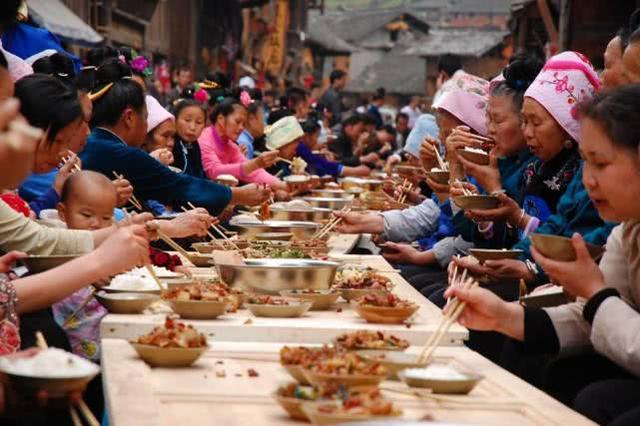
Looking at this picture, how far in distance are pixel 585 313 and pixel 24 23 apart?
5.04 meters

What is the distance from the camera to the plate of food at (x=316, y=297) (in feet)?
15.7

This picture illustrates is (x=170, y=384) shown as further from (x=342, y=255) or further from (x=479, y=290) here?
(x=342, y=255)

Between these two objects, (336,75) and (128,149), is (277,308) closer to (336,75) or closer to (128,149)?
(128,149)

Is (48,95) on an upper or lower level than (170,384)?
upper

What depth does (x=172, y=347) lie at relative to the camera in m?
3.57

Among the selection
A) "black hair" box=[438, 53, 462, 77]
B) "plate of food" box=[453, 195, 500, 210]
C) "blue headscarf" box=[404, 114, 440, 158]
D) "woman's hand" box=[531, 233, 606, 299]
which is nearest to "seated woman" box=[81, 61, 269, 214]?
"plate of food" box=[453, 195, 500, 210]

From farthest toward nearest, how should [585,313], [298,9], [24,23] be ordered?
[298,9]
[24,23]
[585,313]

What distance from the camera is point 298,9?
169 ft

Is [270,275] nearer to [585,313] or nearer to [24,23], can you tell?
[585,313]

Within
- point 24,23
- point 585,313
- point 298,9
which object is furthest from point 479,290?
point 298,9

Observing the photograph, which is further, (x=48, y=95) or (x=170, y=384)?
(x=48, y=95)

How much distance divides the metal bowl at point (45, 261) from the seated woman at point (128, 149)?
9.38 ft

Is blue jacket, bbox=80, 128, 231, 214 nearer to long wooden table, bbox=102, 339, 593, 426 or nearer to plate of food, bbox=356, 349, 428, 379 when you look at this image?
long wooden table, bbox=102, 339, 593, 426

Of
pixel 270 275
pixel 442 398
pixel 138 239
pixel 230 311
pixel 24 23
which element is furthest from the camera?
pixel 24 23
